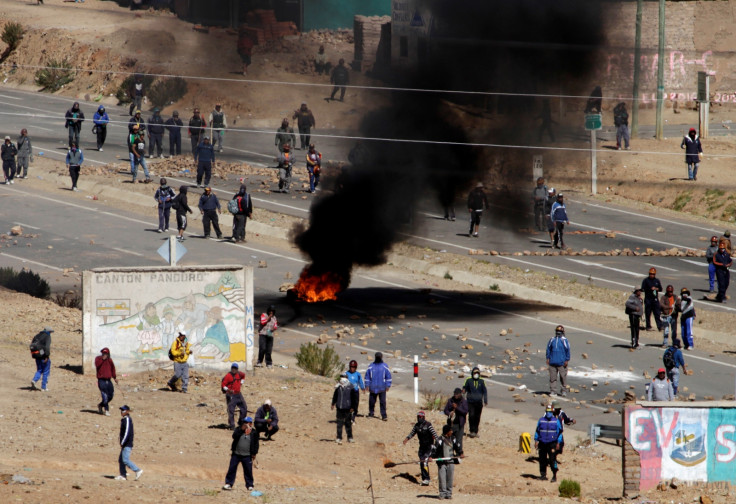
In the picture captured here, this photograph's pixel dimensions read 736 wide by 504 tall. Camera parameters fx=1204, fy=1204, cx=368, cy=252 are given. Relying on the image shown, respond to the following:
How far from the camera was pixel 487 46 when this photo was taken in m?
31.6

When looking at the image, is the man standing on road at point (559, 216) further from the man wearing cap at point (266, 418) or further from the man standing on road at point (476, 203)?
the man wearing cap at point (266, 418)

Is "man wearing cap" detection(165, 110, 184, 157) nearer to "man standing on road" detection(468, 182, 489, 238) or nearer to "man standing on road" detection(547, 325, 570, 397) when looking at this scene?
"man standing on road" detection(468, 182, 489, 238)

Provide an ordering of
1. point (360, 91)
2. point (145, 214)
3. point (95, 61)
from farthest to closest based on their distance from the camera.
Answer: point (95, 61)
point (145, 214)
point (360, 91)

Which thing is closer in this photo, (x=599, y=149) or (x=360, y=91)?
(x=360, y=91)

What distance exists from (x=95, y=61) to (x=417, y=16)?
2621cm

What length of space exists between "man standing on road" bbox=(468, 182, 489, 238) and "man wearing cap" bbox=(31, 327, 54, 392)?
17.2 metres

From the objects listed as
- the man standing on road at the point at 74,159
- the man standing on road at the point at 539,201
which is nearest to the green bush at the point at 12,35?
the man standing on road at the point at 74,159

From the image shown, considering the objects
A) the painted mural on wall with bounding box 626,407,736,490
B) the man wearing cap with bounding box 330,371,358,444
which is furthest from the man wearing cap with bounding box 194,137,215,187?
the painted mural on wall with bounding box 626,407,736,490

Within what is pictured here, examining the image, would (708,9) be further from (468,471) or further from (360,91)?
(468,471)

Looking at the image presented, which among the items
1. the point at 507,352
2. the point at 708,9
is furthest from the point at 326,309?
the point at 708,9

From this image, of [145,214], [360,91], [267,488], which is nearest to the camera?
[267,488]

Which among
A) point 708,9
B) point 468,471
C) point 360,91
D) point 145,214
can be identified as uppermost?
point 708,9

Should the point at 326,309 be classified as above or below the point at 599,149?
below

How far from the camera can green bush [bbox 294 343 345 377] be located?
25.8 m
